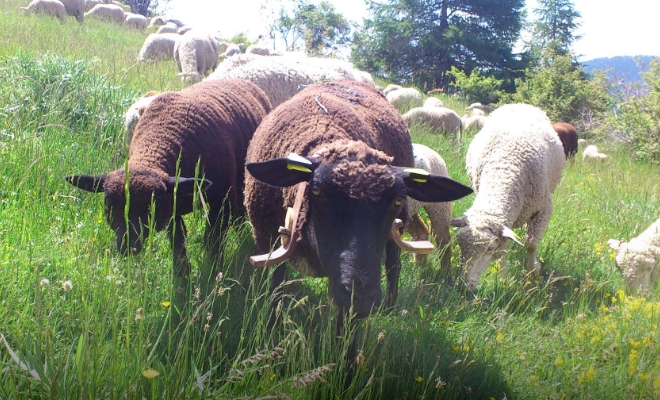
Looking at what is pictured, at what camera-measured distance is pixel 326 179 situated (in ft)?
9.57

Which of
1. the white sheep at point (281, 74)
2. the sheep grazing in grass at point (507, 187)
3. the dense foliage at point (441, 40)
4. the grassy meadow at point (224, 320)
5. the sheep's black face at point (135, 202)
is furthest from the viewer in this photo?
the dense foliage at point (441, 40)

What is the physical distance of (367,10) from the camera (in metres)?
38.5

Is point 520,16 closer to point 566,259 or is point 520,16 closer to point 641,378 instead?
point 566,259

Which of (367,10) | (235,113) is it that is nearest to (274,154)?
(235,113)

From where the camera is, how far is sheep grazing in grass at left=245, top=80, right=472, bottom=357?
283 cm

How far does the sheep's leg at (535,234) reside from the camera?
5.72 metres

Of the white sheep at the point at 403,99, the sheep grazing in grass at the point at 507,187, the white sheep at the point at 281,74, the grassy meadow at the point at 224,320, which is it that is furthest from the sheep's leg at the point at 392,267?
the white sheep at the point at 403,99

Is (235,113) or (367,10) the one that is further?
(367,10)

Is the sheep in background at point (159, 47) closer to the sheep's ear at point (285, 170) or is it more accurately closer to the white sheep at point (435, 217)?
the white sheep at point (435, 217)

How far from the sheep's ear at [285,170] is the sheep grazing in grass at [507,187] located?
222cm

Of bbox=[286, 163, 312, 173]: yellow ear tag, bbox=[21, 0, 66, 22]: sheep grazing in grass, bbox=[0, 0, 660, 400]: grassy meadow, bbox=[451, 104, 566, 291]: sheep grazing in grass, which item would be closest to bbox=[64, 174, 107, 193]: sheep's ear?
bbox=[0, 0, 660, 400]: grassy meadow

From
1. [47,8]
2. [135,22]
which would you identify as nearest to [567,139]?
[47,8]

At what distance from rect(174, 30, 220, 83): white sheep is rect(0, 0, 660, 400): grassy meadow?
7077mm

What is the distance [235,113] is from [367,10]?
35933 mm
